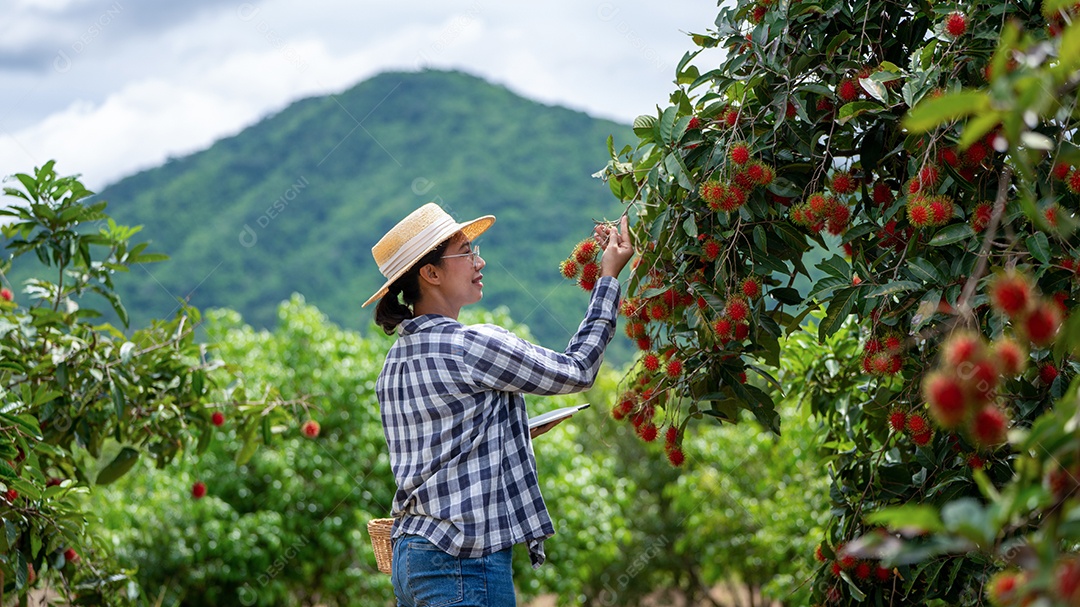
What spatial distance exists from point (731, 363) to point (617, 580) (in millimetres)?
7522

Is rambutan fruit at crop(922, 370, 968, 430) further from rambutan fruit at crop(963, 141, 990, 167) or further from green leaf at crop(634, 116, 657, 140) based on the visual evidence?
green leaf at crop(634, 116, 657, 140)

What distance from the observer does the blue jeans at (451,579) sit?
1.79 metres

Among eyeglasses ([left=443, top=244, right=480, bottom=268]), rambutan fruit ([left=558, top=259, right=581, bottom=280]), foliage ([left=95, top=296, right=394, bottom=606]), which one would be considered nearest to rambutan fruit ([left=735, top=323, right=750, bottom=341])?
rambutan fruit ([left=558, top=259, right=581, bottom=280])

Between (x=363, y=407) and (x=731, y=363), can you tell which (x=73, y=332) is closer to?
(x=731, y=363)

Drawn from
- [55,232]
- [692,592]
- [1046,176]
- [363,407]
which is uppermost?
[55,232]

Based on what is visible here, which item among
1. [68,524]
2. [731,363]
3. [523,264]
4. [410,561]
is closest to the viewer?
[410,561]

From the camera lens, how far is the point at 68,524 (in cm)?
246

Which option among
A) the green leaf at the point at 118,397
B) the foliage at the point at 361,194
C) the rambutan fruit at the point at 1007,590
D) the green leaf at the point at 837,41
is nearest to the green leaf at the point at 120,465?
the green leaf at the point at 118,397

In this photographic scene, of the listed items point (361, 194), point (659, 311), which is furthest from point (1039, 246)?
point (361, 194)

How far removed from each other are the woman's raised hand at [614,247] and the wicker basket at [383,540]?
0.66 meters

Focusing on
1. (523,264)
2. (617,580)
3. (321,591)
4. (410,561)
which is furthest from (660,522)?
(523,264)

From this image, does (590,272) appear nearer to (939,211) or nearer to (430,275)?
(430,275)

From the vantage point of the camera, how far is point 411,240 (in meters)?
2.02

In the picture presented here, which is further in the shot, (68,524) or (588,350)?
(68,524)
